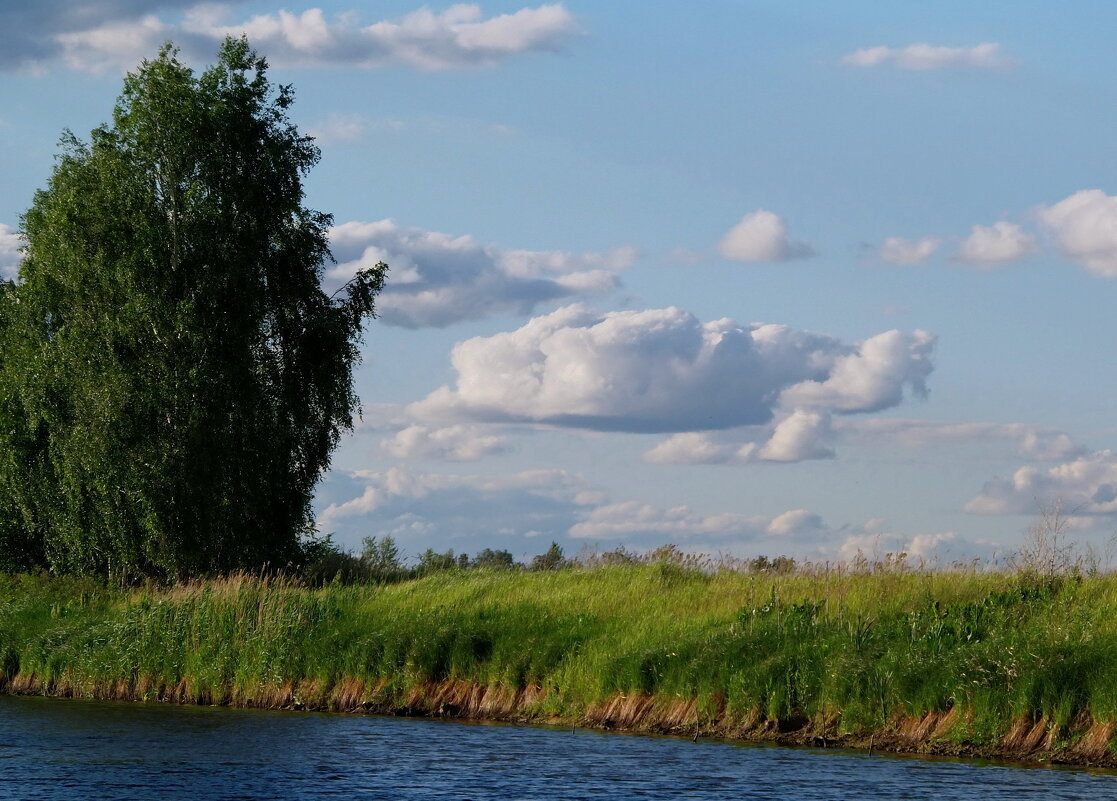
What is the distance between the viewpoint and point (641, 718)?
2295 centimetres

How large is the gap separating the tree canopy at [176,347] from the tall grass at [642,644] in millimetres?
8522

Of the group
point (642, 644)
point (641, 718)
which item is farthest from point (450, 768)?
point (642, 644)

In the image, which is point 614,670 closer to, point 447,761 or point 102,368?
point 447,761

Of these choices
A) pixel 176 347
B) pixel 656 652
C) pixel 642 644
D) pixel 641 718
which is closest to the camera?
pixel 641 718

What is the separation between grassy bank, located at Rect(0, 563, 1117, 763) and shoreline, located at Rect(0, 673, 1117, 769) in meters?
0.04

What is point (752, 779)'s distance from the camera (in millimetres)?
17359

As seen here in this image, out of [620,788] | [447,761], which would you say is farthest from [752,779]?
[447,761]

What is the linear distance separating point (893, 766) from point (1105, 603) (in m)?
6.32

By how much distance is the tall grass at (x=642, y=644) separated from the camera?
792 inches

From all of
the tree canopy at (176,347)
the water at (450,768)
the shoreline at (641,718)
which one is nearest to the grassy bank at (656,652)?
the shoreline at (641,718)

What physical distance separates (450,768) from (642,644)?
6439mm

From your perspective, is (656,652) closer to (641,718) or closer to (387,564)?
(641,718)

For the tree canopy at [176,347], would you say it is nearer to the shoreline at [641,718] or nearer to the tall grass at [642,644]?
the tall grass at [642,644]

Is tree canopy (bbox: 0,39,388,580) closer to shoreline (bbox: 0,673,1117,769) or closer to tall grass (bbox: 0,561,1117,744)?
tall grass (bbox: 0,561,1117,744)
